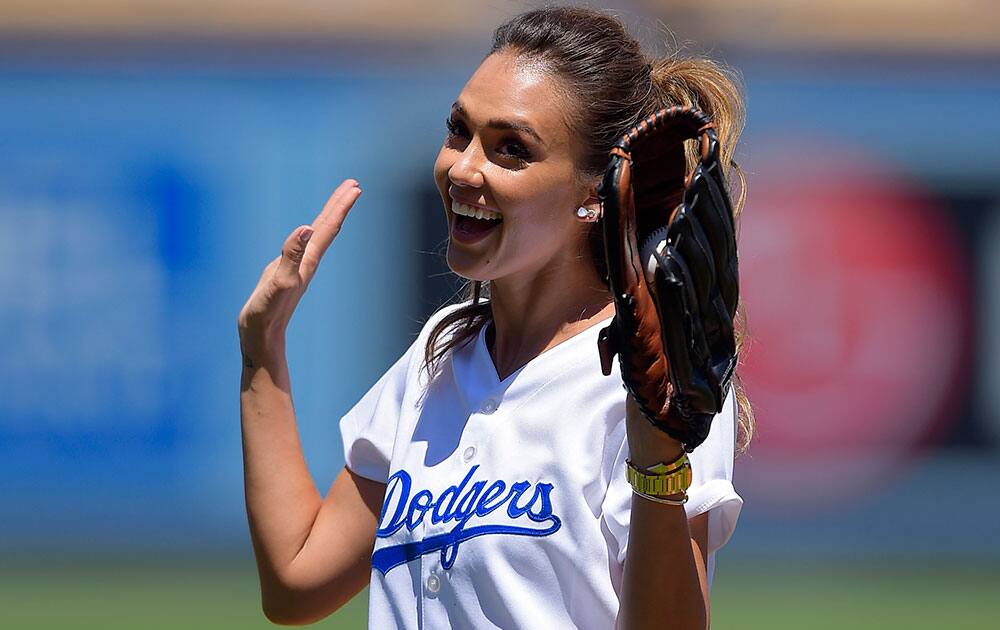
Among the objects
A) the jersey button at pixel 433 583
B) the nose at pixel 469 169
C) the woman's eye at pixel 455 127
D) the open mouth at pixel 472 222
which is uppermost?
the woman's eye at pixel 455 127

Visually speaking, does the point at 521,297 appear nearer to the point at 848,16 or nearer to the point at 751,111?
→ the point at 751,111

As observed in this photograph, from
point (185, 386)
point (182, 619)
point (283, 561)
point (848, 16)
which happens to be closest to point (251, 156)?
point (185, 386)

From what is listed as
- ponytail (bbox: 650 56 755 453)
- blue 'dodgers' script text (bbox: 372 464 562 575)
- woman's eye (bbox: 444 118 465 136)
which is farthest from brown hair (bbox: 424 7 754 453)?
blue 'dodgers' script text (bbox: 372 464 562 575)

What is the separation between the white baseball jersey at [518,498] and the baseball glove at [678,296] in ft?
0.64

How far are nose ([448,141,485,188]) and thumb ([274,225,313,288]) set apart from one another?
308 mm

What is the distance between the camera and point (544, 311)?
6.31 feet

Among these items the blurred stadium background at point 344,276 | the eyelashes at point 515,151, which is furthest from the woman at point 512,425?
the blurred stadium background at point 344,276

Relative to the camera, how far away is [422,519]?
70.0 inches

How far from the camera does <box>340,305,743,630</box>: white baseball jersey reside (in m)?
1.64

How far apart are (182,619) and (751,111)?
12.4 ft

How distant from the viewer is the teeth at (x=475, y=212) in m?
1.85

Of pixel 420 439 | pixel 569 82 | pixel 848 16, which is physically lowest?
pixel 420 439

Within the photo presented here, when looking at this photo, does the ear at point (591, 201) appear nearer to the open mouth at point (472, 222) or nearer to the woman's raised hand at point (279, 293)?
the open mouth at point (472, 222)

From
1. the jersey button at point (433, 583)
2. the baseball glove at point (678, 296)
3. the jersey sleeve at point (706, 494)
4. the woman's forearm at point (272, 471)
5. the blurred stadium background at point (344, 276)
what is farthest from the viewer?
the blurred stadium background at point (344, 276)
